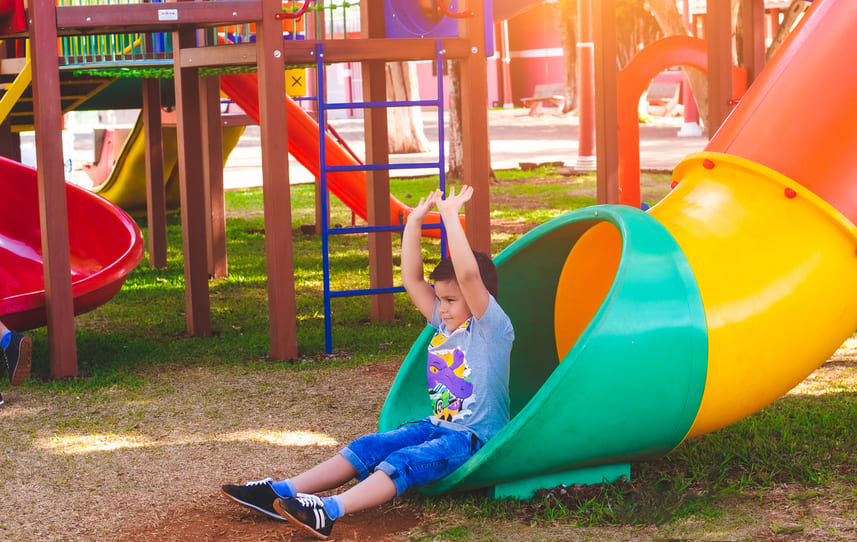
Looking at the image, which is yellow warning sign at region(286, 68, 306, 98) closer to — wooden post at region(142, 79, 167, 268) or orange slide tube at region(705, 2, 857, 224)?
wooden post at region(142, 79, 167, 268)

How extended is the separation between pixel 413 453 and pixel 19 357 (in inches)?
103

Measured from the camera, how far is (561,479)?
367cm

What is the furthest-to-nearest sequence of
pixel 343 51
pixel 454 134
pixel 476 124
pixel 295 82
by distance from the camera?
1. pixel 454 134
2. pixel 295 82
3. pixel 476 124
4. pixel 343 51

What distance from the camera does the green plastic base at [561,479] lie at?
3619 millimetres

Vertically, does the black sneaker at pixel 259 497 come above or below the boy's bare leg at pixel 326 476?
below

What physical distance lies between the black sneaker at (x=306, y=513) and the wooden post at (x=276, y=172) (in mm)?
2602

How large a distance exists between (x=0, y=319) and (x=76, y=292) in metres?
0.42

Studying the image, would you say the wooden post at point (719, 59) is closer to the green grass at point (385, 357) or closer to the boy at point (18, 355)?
the green grass at point (385, 357)

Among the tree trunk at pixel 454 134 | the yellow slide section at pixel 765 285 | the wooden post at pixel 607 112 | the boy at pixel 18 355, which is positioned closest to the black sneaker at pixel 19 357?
the boy at pixel 18 355

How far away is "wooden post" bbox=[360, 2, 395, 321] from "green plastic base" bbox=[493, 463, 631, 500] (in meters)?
3.42

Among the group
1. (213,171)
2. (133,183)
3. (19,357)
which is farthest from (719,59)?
(133,183)

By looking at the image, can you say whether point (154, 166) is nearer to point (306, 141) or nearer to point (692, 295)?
point (306, 141)

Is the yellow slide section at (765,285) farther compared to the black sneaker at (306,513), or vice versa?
the yellow slide section at (765,285)

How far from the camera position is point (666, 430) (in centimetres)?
355
